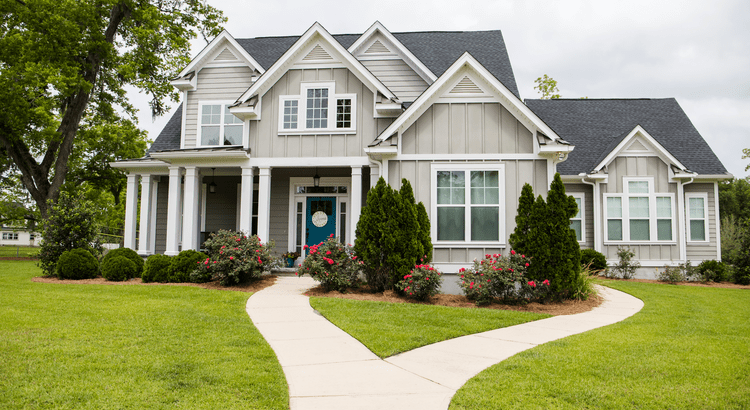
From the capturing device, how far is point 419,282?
9188 mm

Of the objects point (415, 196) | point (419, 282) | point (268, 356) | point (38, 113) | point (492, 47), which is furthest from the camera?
point (38, 113)

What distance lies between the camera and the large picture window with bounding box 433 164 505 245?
1084 centimetres

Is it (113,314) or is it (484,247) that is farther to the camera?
(484,247)

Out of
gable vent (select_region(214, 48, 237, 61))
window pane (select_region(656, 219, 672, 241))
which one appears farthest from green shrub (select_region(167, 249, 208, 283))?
window pane (select_region(656, 219, 672, 241))

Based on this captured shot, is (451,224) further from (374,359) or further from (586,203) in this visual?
(586,203)

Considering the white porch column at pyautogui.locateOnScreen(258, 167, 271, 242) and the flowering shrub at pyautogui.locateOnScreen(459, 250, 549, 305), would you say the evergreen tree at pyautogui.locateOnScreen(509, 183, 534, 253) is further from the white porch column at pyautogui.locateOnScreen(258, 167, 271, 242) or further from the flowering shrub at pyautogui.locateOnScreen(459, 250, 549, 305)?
the white porch column at pyautogui.locateOnScreen(258, 167, 271, 242)

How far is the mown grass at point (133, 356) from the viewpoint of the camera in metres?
3.86

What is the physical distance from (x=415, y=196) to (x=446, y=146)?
1.44 meters

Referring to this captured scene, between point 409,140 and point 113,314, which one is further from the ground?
point 409,140

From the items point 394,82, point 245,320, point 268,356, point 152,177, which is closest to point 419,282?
point 245,320

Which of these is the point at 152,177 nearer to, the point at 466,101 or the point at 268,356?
the point at 466,101

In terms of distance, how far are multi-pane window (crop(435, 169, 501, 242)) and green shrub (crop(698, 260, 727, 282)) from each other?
860 cm

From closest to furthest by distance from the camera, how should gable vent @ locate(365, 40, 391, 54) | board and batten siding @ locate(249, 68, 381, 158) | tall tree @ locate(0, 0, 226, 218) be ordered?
board and batten siding @ locate(249, 68, 381, 158), gable vent @ locate(365, 40, 391, 54), tall tree @ locate(0, 0, 226, 218)

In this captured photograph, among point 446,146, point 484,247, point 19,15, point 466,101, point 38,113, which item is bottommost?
point 484,247
